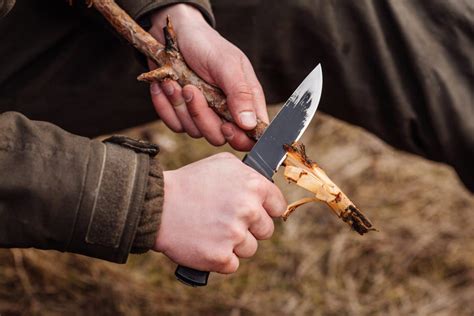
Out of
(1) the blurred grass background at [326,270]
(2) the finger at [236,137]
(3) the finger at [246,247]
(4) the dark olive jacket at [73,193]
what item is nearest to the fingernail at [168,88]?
(2) the finger at [236,137]

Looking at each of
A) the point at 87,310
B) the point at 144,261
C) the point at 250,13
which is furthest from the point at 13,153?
the point at 144,261

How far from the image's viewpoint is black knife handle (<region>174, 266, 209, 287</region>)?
3.87ft

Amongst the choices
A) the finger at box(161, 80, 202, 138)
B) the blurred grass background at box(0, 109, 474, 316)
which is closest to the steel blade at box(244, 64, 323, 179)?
the finger at box(161, 80, 202, 138)

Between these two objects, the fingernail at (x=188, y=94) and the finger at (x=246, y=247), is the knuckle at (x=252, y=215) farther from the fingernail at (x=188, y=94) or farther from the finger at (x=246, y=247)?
the fingernail at (x=188, y=94)

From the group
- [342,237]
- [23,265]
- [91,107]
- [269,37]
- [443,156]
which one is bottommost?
[342,237]

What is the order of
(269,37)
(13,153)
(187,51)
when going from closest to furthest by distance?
(13,153), (187,51), (269,37)

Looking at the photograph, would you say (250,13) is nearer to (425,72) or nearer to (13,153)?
(425,72)

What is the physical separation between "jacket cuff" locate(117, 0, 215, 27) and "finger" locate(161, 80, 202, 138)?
15 centimetres

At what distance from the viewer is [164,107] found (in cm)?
140

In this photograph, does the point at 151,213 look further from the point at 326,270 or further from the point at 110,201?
the point at 326,270

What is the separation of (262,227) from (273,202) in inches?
1.7

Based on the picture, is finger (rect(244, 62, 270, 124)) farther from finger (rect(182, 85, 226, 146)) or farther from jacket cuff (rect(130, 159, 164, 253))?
jacket cuff (rect(130, 159, 164, 253))

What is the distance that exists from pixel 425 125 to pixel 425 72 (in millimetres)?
104

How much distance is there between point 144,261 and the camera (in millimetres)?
2094
